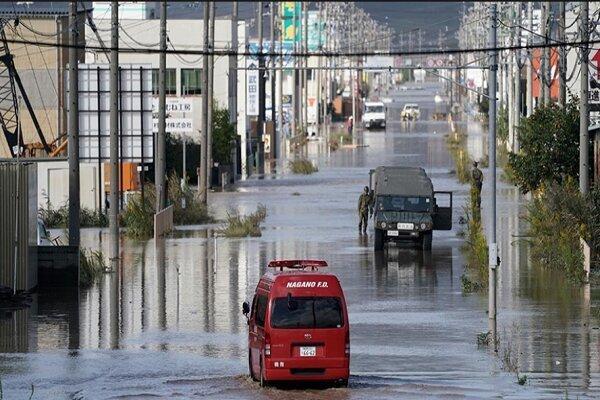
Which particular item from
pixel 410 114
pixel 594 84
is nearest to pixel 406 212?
pixel 594 84

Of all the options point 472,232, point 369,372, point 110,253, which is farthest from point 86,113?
point 369,372

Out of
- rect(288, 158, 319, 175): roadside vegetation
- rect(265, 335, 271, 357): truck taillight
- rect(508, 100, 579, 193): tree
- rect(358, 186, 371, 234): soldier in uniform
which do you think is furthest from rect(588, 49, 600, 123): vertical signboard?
rect(288, 158, 319, 175): roadside vegetation

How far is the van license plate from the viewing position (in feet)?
70.9

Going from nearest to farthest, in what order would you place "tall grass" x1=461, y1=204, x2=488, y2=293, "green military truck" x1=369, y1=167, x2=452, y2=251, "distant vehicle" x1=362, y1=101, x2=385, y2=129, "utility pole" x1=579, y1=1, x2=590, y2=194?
"tall grass" x1=461, y1=204, x2=488, y2=293 → "utility pole" x1=579, y1=1, x2=590, y2=194 → "green military truck" x1=369, y1=167, x2=452, y2=251 → "distant vehicle" x1=362, y1=101, x2=385, y2=129

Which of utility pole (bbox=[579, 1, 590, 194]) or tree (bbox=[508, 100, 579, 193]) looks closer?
utility pole (bbox=[579, 1, 590, 194])

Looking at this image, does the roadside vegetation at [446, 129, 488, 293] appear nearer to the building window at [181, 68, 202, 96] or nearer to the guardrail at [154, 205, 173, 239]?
the guardrail at [154, 205, 173, 239]

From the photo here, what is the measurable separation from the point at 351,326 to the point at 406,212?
46.6 ft

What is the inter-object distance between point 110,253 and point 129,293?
7298 mm

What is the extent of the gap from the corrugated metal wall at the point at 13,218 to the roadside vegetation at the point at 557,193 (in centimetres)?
1235

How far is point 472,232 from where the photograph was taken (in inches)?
1676

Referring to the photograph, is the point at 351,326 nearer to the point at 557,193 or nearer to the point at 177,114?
the point at 557,193

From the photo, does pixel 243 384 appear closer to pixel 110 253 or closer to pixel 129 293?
pixel 129 293

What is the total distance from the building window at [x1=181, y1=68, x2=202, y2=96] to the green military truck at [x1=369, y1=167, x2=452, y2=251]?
4188 cm

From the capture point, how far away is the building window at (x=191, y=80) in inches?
3374
